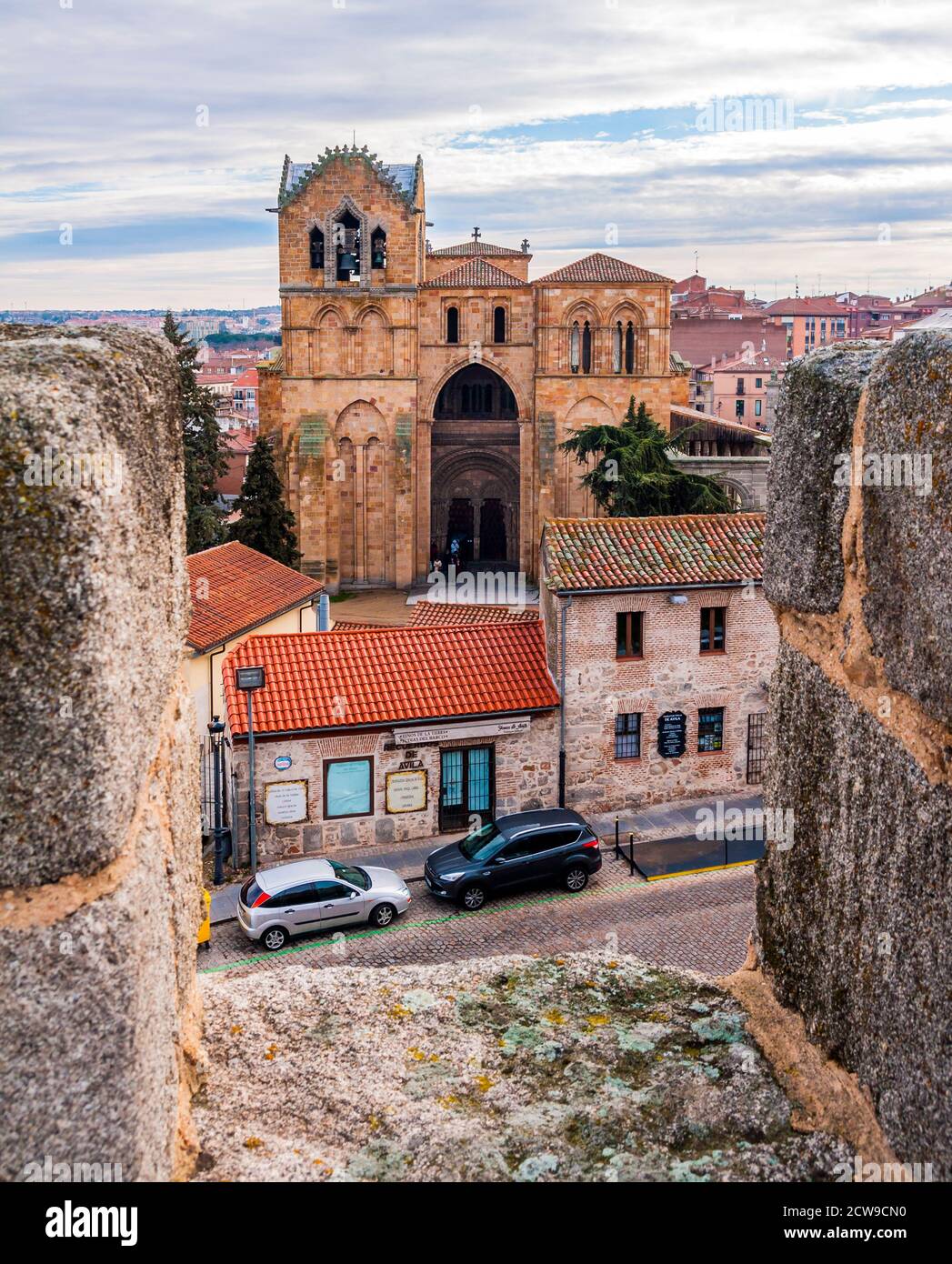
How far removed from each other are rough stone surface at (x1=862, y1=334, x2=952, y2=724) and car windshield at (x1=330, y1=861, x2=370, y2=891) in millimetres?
16159

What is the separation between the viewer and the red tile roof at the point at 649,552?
71.8 ft

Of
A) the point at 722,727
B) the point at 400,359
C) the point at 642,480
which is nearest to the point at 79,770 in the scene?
the point at 722,727

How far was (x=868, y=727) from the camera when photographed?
2.71 m

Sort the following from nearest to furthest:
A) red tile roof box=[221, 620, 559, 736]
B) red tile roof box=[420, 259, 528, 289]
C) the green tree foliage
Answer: red tile roof box=[221, 620, 559, 736] < the green tree foliage < red tile roof box=[420, 259, 528, 289]

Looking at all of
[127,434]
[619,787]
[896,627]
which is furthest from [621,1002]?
[619,787]

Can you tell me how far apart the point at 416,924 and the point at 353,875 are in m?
1.26

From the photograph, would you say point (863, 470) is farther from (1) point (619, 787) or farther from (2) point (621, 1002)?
(1) point (619, 787)

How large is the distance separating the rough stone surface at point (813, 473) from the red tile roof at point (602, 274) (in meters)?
51.8

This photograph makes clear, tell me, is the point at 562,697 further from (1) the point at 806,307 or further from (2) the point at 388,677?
(1) the point at 806,307

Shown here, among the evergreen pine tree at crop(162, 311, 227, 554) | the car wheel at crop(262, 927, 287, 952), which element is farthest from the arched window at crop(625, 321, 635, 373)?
the car wheel at crop(262, 927, 287, 952)

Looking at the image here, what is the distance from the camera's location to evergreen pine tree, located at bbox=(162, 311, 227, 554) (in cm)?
4034

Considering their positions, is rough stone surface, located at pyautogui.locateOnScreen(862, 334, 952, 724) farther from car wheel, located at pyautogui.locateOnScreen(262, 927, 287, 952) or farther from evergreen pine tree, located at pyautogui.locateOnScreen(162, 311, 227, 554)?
evergreen pine tree, located at pyautogui.locateOnScreen(162, 311, 227, 554)

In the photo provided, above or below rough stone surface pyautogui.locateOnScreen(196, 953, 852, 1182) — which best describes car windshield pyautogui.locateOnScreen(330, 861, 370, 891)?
below
